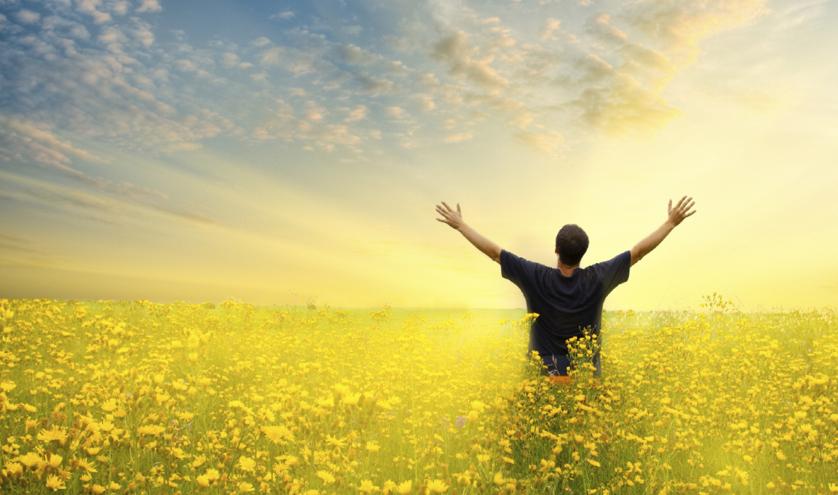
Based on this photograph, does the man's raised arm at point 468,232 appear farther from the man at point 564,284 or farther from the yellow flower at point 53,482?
the yellow flower at point 53,482

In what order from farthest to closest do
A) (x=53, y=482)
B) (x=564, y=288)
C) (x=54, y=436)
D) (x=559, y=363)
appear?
(x=559, y=363) < (x=564, y=288) < (x=54, y=436) < (x=53, y=482)

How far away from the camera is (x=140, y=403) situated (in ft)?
14.5

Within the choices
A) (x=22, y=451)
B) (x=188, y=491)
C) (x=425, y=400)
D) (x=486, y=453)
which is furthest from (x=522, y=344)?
(x=22, y=451)

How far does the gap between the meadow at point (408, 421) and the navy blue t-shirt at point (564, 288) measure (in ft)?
0.81

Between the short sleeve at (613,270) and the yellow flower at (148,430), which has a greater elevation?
the short sleeve at (613,270)

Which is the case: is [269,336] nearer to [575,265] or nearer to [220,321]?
[220,321]

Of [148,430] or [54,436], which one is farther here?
[148,430]

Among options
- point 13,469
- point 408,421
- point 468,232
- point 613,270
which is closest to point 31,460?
point 13,469

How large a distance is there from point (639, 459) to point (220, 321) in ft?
30.4

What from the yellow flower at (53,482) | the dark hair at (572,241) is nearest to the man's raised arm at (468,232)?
the dark hair at (572,241)

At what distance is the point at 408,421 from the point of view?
571 cm

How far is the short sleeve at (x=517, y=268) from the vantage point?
232 inches

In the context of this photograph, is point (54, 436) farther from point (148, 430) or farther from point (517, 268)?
point (517, 268)

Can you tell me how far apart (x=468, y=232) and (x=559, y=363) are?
1.56 meters
